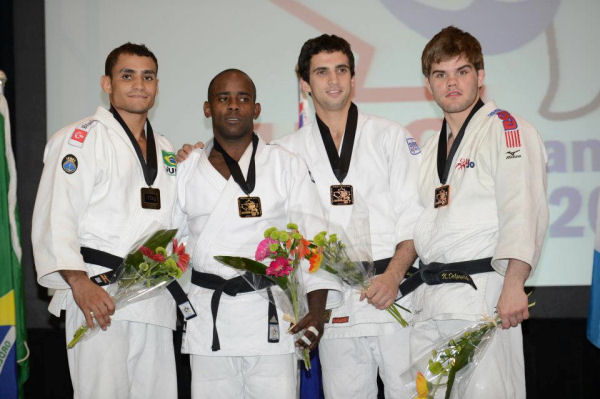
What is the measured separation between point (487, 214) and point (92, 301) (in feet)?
5.56

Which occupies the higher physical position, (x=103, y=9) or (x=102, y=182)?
(x=103, y=9)

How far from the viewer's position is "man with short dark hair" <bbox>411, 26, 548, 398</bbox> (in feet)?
8.89

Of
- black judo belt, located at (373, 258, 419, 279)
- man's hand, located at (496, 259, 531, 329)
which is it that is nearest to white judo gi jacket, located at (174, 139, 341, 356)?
black judo belt, located at (373, 258, 419, 279)

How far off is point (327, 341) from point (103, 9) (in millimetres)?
3219

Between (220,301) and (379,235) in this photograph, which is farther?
(379,235)

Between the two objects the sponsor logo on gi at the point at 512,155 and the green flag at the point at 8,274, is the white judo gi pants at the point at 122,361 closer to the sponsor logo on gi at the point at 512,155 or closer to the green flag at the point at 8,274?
the green flag at the point at 8,274

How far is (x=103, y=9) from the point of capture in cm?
509

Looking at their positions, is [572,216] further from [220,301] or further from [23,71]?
[23,71]

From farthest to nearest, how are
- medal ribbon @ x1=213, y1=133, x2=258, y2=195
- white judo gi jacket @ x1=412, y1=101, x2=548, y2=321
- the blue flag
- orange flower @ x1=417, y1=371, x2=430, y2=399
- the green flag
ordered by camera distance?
the green flag < the blue flag < medal ribbon @ x1=213, y1=133, x2=258, y2=195 < white judo gi jacket @ x1=412, y1=101, x2=548, y2=321 < orange flower @ x1=417, y1=371, x2=430, y2=399

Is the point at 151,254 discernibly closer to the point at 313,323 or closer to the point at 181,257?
the point at 181,257

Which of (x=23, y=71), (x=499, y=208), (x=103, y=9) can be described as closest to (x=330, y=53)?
(x=499, y=208)

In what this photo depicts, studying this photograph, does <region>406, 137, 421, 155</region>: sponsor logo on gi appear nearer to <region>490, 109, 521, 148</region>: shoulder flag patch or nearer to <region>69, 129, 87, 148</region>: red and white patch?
<region>490, 109, 521, 148</region>: shoulder flag patch

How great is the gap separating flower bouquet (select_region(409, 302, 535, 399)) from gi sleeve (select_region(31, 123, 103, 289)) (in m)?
1.49

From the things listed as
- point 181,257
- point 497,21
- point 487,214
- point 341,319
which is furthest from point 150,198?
point 497,21
